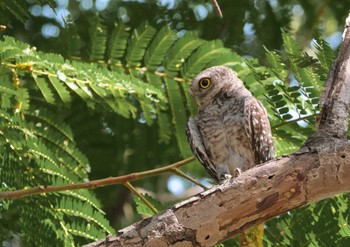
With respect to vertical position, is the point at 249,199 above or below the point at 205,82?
below

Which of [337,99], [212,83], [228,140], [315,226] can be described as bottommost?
[315,226]

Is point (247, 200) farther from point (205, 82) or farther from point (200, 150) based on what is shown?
point (205, 82)

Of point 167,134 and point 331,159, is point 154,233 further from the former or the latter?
point 167,134

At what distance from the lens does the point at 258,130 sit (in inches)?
175

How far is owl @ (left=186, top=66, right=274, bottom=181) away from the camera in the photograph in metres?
4.50

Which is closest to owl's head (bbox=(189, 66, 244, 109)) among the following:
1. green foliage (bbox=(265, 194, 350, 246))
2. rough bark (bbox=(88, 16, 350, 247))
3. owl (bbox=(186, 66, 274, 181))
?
owl (bbox=(186, 66, 274, 181))

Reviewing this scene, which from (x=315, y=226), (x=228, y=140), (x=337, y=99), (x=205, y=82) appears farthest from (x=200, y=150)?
(x=337, y=99)

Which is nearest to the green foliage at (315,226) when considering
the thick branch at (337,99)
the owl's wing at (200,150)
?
the owl's wing at (200,150)

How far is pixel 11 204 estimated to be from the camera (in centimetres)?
429

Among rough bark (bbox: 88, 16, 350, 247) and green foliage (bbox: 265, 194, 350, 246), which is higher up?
green foliage (bbox: 265, 194, 350, 246)

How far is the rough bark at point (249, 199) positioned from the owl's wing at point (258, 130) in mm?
1083

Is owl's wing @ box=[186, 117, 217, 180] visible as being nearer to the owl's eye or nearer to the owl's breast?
the owl's breast

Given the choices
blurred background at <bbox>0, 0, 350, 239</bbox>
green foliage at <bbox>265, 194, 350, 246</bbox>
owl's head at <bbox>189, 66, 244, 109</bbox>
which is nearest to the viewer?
green foliage at <bbox>265, 194, 350, 246</bbox>

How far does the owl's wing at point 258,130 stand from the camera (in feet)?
14.5
